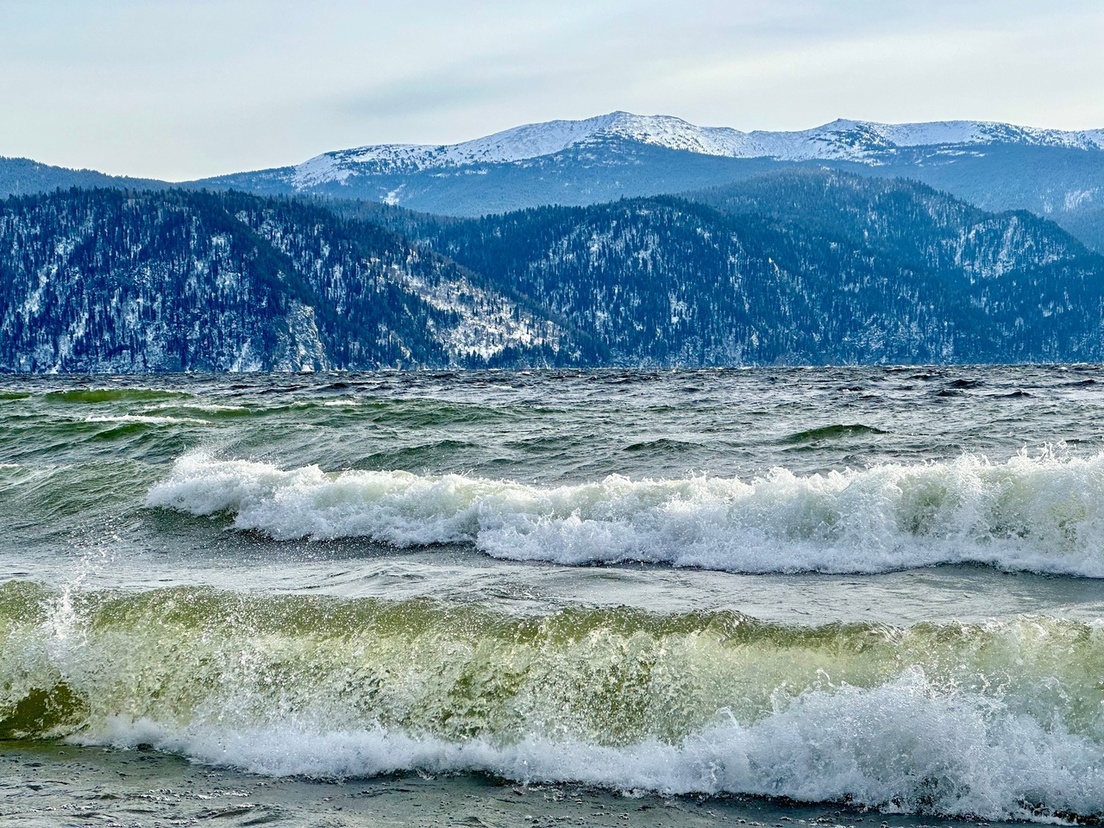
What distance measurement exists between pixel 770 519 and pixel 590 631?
554 centimetres

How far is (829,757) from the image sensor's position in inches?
332

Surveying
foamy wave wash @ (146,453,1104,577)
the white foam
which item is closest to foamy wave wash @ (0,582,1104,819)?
the white foam

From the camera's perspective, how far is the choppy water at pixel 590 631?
8531mm

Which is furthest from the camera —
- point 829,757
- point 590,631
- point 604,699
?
point 590,631

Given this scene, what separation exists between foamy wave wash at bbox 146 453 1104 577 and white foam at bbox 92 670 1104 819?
16.8 ft

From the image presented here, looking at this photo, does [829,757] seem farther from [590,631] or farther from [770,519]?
[770,519]

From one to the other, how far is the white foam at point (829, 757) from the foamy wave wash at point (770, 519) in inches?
201


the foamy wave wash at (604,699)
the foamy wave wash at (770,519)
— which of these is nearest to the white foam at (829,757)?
the foamy wave wash at (604,699)

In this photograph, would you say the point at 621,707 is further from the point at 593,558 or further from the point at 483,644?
the point at 593,558

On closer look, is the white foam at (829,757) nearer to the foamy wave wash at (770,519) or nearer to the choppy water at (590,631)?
the choppy water at (590,631)

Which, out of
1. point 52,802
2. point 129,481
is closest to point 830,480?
point 52,802

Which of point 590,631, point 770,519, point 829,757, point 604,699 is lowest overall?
point 829,757

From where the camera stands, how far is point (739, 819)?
309 inches

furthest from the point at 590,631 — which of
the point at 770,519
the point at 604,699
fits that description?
the point at 770,519
